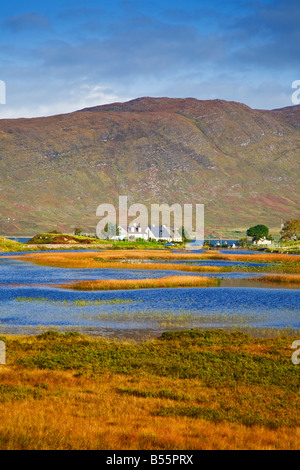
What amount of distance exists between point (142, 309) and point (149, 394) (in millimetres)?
25981

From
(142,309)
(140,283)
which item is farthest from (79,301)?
(140,283)

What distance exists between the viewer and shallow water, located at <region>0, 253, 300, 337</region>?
125 ft

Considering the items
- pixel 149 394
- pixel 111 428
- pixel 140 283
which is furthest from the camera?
pixel 140 283

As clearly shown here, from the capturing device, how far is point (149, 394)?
1997 centimetres

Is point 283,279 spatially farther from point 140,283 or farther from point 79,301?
point 79,301

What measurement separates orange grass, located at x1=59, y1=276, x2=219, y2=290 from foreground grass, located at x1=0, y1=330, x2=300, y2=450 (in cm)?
3150

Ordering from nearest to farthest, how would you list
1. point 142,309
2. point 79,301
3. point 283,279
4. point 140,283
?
point 142,309, point 79,301, point 140,283, point 283,279

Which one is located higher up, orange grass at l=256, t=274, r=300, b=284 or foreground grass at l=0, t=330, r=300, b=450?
foreground grass at l=0, t=330, r=300, b=450

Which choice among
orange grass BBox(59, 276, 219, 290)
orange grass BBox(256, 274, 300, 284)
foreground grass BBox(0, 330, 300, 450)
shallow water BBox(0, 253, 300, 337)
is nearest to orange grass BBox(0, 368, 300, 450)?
foreground grass BBox(0, 330, 300, 450)

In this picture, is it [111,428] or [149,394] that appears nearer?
[111,428]

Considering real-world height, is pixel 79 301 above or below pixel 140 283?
below

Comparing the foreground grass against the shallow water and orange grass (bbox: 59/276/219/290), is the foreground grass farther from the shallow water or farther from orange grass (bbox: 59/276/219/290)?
orange grass (bbox: 59/276/219/290)
